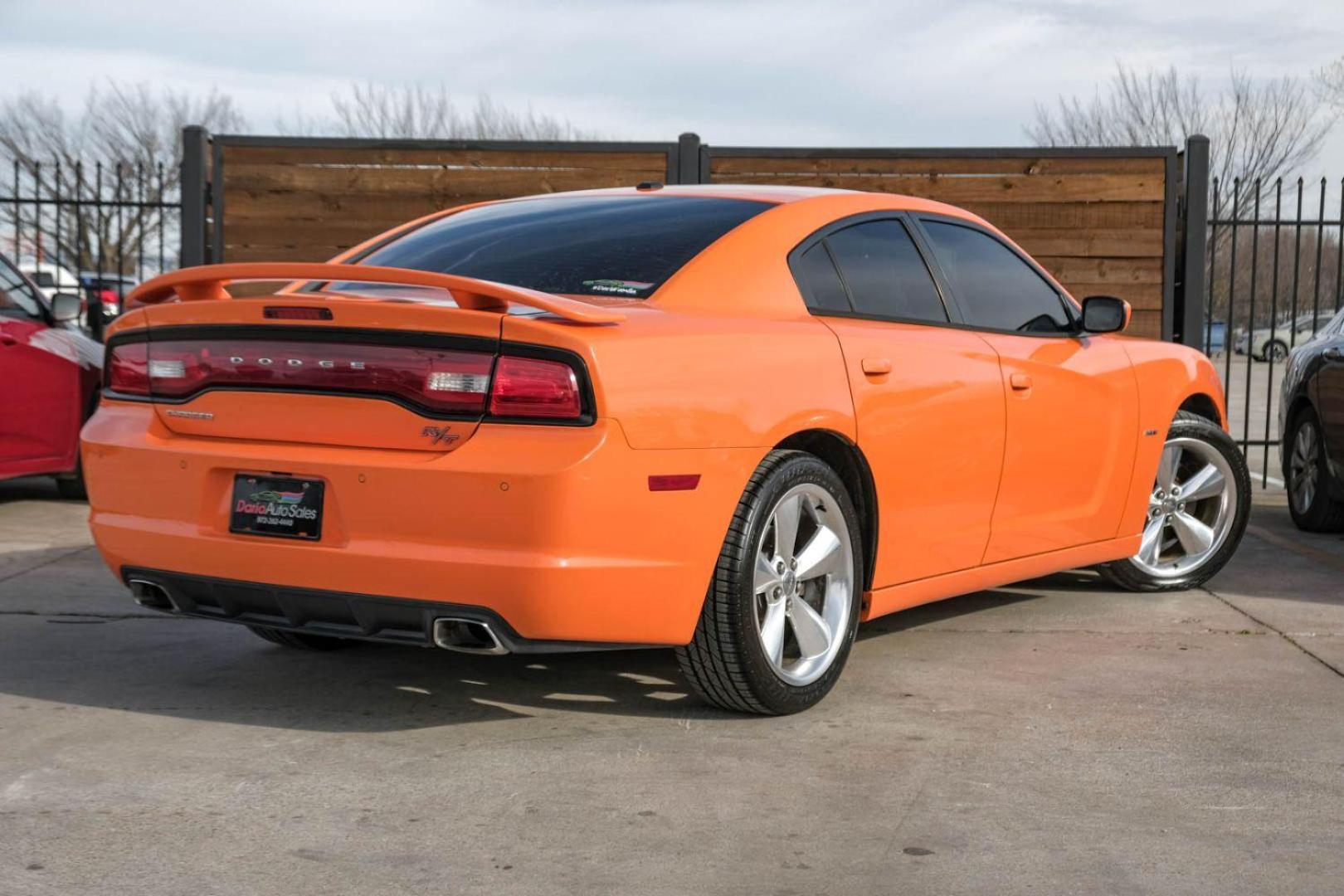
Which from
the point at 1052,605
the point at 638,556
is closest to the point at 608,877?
the point at 638,556

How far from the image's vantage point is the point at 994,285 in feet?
18.4

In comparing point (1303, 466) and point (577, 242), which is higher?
point (577, 242)

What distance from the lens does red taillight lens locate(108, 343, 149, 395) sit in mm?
4301

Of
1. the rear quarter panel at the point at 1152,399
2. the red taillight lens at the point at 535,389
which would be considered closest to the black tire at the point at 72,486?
the rear quarter panel at the point at 1152,399

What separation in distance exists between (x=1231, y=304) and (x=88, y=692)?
909 cm

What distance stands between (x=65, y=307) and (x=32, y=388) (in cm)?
48

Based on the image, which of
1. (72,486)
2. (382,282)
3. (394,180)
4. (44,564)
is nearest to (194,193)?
(394,180)

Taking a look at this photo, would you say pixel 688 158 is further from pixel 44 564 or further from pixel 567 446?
pixel 567 446

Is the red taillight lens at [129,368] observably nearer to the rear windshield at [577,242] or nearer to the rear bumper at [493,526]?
the rear bumper at [493,526]

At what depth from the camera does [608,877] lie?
10.3 ft

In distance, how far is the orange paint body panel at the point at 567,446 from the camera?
12.4 feet

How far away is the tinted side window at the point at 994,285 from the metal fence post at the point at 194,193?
7.28m

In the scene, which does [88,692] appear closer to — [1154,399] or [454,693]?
[454,693]

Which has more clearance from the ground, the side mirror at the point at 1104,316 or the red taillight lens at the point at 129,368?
the side mirror at the point at 1104,316
